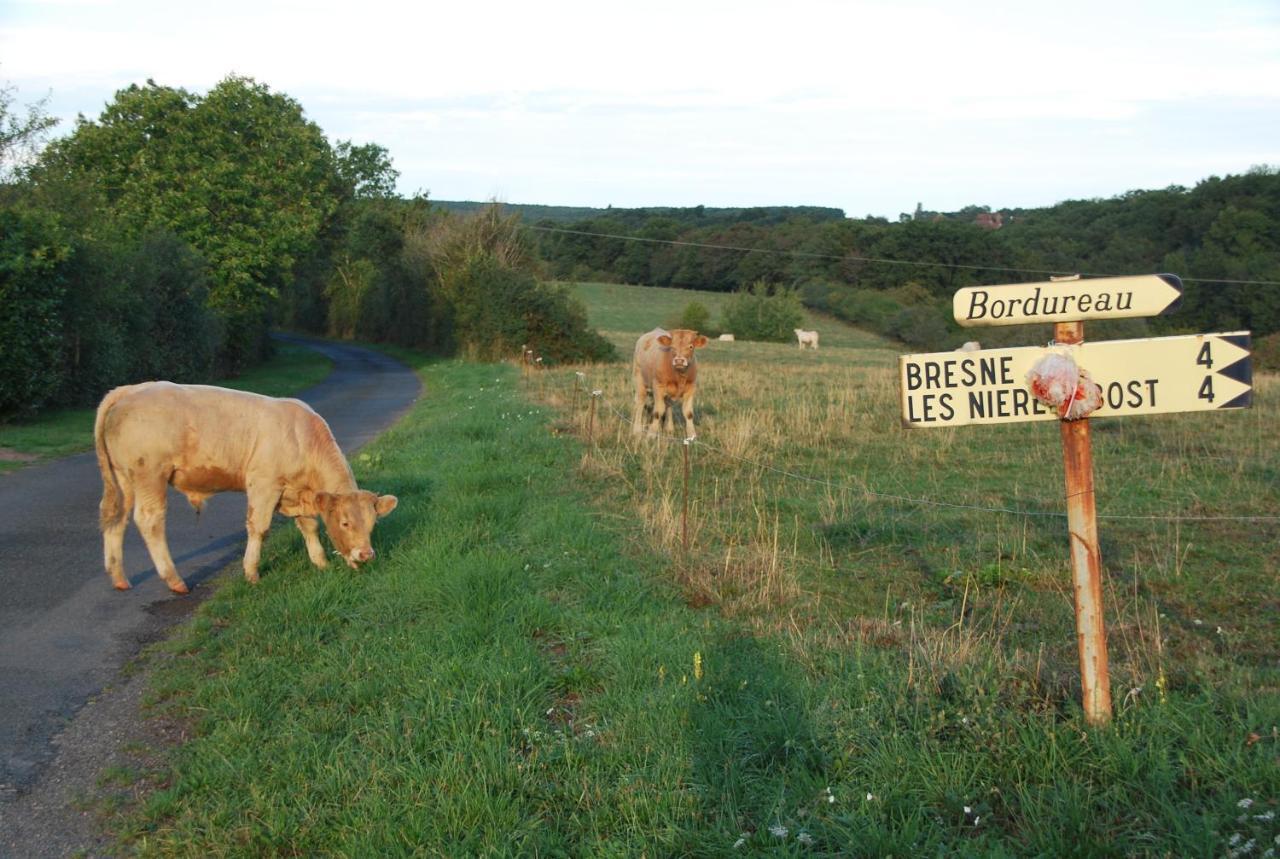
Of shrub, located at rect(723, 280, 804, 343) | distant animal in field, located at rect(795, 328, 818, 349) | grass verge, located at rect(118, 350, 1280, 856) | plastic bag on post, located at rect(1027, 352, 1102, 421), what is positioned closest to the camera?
grass verge, located at rect(118, 350, 1280, 856)

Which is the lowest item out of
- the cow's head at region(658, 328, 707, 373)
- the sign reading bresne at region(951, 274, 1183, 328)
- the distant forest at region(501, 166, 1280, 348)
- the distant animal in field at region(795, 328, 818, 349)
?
the distant animal in field at region(795, 328, 818, 349)

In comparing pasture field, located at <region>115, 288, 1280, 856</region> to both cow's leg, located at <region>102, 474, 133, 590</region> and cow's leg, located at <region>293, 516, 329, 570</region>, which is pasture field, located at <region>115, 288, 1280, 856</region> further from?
cow's leg, located at <region>102, 474, 133, 590</region>

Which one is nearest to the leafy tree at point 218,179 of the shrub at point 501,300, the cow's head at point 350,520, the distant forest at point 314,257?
the distant forest at point 314,257

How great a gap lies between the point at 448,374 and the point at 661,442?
19.2m

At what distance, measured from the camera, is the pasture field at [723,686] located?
4.01 metres

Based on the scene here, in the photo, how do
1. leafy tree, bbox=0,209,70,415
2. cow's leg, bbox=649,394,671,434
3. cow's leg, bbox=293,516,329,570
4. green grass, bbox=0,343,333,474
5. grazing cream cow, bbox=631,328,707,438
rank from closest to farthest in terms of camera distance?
cow's leg, bbox=293,516,329,570, green grass, bbox=0,343,333,474, grazing cream cow, bbox=631,328,707,438, cow's leg, bbox=649,394,671,434, leafy tree, bbox=0,209,70,415

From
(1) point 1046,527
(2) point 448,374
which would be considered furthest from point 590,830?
(2) point 448,374

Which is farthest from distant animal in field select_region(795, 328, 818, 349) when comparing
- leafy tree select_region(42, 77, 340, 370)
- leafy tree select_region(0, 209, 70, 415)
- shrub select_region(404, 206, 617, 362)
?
leafy tree select_region(0, 209, 70, 415)

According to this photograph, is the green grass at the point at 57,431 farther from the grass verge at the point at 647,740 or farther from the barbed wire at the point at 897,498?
the grass verge at the point at 647,740

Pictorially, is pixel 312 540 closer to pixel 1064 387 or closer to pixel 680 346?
pixel 1064 387

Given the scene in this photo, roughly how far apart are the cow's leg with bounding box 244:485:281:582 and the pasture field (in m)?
0.18

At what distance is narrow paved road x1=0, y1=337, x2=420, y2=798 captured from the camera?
5652 mm

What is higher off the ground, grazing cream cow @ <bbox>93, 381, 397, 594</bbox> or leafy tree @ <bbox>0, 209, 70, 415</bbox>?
leafy tree @ <bbox>0, 209, 70, 415</bbox>

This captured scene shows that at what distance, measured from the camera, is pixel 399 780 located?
448 cm
